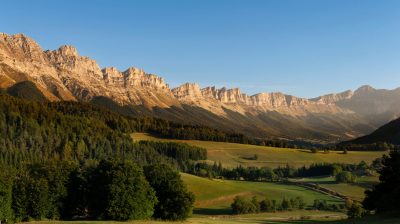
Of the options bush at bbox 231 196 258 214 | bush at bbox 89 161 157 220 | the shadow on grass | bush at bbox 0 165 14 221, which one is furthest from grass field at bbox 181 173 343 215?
bush at bbox 0 165 14 221

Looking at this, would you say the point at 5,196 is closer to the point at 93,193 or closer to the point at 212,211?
the point at 93,193

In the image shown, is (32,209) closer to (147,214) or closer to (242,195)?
(147,214)

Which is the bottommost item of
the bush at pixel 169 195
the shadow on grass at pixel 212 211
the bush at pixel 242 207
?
the shadow on grass at pixel 212 211

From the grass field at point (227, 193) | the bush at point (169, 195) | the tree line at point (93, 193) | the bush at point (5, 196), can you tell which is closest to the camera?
the bush at point (5, 196)

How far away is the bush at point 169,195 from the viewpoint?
97750 mm

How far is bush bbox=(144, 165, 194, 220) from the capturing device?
97750mm

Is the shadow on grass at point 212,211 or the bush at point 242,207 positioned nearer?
the shadow on grass at point 212,211

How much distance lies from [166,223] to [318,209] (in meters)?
86.6

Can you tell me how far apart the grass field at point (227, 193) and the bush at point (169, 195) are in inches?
1913

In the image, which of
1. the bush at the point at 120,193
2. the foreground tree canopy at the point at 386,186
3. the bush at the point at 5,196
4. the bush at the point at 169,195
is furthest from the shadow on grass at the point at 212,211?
the bush at the point at 5,196

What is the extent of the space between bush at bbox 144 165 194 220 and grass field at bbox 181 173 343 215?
48.6 m

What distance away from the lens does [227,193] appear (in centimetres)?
17550

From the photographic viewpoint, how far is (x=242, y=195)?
572 feet

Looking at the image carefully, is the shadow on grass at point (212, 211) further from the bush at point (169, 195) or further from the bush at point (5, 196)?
the bush at point (5, 196)
